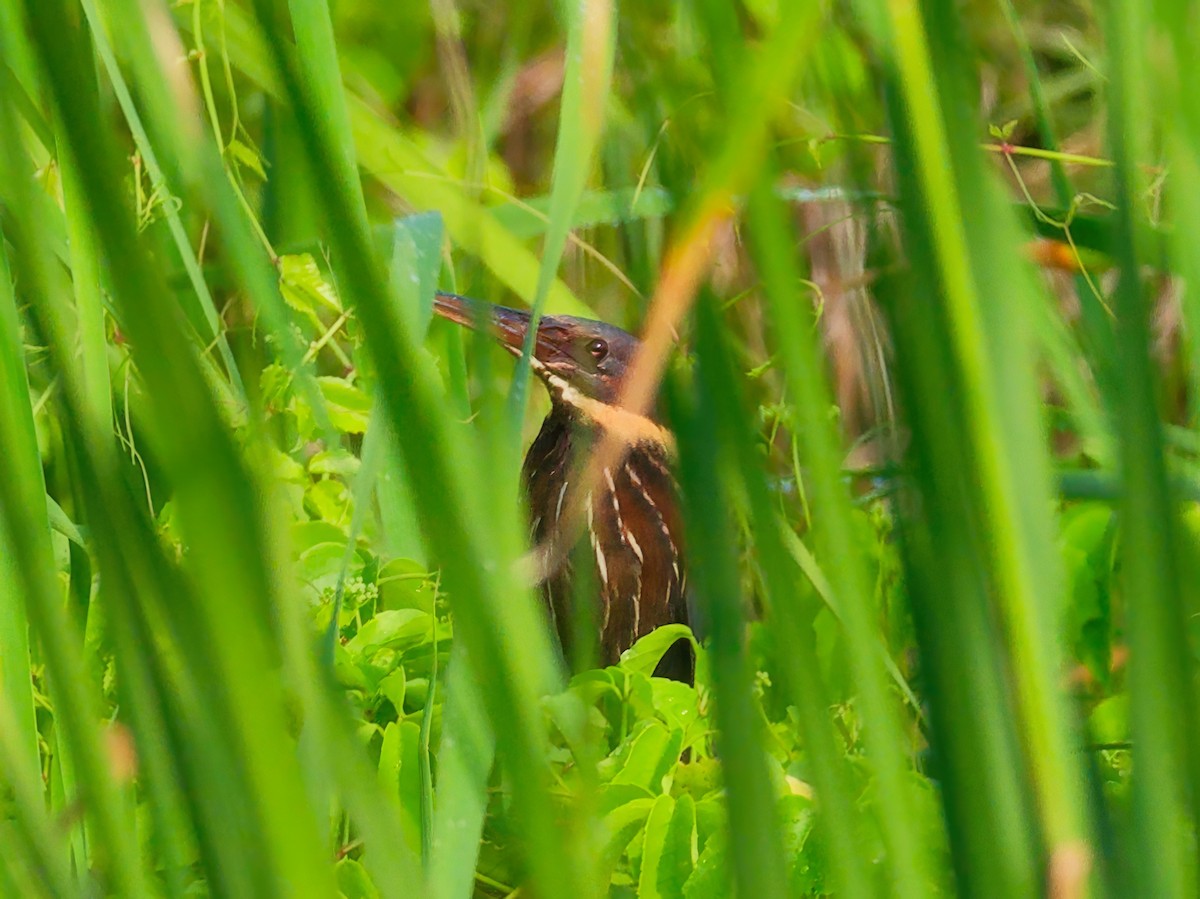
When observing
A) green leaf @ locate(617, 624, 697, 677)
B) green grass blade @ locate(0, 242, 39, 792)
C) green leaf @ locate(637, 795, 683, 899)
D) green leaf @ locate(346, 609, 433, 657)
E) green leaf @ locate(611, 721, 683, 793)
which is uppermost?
green grass blade @ locate(0, 242, 39, 792)

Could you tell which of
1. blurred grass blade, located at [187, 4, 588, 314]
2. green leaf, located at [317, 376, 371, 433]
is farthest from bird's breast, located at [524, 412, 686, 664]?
green leaf, located at [317, 376, 371, 433]

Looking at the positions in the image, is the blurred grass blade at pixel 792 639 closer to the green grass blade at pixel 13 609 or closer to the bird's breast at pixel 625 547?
the green grass blade at pixel 13 609

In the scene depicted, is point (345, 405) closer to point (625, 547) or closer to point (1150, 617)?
point (625, 547)

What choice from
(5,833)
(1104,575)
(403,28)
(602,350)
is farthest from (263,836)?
(403,28)

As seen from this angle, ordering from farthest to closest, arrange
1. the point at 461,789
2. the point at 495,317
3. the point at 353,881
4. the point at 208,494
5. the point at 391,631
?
the point at 495,317
the point at 391,631
the point at 353,881
the point at 461,789
the point at 208,494

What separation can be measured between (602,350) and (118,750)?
138cm

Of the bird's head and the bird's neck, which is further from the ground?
the bird's head

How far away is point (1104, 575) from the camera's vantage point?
1532mm

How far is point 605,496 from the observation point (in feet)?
6.49

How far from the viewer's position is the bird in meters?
1.85

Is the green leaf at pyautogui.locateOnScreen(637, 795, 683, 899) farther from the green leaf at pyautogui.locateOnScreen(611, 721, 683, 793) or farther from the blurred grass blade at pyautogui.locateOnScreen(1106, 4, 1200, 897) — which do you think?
the blurred grass blade at pyautogui.locateOnScreen(1106, 4, 1200, 897)

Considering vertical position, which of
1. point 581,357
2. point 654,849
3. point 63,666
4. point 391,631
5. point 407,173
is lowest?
point 654,849

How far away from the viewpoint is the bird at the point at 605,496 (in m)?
1.85

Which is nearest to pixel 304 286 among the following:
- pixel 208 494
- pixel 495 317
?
pixel 495 317
